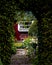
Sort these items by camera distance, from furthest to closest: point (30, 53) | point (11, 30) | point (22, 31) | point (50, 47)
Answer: point (22, 31), point (30, 53), point (11, 30), point (50, 47)

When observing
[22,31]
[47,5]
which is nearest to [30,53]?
[47,5]

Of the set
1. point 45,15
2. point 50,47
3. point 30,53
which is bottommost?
point 30,53

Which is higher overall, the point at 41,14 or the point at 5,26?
the point at 41,14

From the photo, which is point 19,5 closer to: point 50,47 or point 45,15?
point 45,15

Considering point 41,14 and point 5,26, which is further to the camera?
point 5,26

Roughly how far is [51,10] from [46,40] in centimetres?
127

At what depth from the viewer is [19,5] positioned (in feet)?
40.9

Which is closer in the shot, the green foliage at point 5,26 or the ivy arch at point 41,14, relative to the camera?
the ivy arch at point 41,14

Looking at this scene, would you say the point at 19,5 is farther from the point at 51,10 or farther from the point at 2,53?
the point at 2,53

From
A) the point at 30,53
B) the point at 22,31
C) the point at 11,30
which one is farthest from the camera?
the point at 22,31

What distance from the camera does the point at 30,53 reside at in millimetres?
17406

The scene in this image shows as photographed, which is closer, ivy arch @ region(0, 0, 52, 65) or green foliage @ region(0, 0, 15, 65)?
ivy arch @ region(0, 0, 52, 65)

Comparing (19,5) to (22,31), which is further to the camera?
(22,31)

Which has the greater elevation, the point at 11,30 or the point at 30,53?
the point at 11,30
